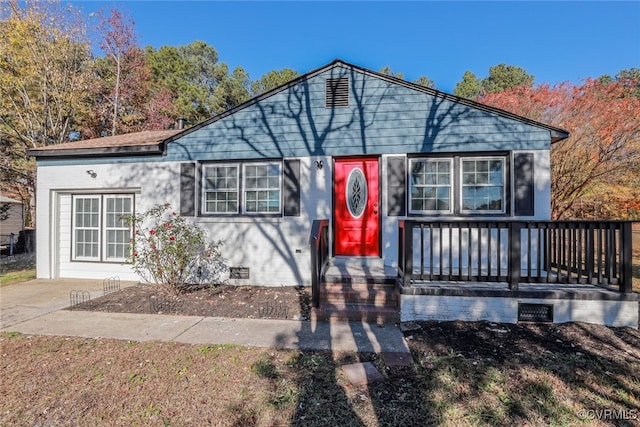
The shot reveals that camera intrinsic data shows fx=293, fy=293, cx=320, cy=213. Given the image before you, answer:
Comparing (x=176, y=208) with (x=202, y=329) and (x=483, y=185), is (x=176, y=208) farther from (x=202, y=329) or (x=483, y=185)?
(x=483, y=185)

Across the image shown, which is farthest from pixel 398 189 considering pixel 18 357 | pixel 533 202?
pixel 18 357

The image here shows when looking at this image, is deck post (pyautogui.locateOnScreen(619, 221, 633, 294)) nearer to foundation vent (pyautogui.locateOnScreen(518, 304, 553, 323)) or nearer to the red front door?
foundation vent (pyautogui.locateOnScreen(518, 304, 553, 323))

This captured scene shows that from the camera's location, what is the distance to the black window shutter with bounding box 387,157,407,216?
6023 millimetres

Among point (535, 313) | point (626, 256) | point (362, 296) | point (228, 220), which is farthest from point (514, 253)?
point (228, 220)

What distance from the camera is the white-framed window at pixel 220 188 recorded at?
22.2 ft

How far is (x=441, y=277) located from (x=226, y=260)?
457 cm

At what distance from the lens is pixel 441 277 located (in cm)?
448

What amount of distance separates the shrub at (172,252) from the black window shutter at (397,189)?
3865mm

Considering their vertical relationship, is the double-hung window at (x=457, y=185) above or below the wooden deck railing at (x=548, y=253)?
above

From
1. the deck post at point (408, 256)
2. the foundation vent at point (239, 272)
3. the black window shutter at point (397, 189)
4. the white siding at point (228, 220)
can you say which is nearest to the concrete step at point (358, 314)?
the deck post at point (408, 256)

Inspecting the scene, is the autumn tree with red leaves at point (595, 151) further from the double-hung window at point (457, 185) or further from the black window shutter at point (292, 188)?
the black window shutter at point (292, 188)

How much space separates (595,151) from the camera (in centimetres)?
984

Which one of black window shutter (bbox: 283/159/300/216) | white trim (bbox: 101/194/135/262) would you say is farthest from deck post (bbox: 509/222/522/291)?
white trim (bbox: 101/194/135/262)

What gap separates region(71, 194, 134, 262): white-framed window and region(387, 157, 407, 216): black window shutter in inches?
247
